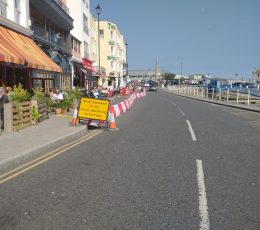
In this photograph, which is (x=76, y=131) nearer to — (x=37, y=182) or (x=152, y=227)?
(x=37, y=182)

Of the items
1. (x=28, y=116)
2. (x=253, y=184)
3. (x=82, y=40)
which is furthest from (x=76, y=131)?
(x=82, y=40)

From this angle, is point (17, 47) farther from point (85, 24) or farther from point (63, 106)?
point (85, 24)

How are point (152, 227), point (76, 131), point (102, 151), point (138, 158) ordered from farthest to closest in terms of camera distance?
point (76, 131) < point (102, 151) < point (138, 158) < point (152, 227)

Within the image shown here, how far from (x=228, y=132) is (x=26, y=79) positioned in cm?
1421

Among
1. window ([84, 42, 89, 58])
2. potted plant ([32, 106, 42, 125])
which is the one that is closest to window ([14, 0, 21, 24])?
potted plant ([32, 106, 42, 125])

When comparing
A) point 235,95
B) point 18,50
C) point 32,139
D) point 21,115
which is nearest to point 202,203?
point 32,139

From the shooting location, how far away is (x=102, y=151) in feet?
30.6

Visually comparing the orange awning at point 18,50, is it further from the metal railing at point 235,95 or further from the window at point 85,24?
the window at point 85,24

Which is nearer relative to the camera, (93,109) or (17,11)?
(93,109)

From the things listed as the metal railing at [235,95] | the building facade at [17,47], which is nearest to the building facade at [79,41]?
the metal railing at [235,95]

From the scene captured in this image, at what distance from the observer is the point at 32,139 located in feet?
35.3

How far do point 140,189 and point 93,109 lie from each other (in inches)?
317

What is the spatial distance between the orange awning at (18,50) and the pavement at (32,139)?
339 cm

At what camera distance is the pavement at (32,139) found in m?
8.47
